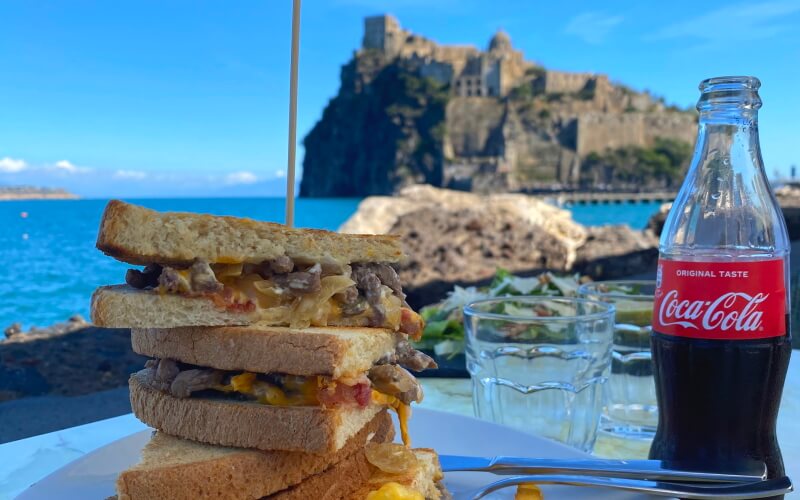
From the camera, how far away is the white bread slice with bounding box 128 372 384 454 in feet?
4.63

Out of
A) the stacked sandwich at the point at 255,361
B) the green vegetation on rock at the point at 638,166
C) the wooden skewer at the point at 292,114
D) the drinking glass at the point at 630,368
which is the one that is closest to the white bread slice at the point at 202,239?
the stacked sandwich at the point at 255,361

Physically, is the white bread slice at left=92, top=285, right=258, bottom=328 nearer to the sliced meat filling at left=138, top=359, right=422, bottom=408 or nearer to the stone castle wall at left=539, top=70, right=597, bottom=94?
the sliced meat filling at left=138, top=359, right=422, bottom=408

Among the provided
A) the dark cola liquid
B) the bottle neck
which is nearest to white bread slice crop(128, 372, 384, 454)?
the dark cola liquid

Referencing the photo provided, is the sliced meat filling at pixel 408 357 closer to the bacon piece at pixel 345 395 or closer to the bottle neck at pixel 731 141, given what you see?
the bacon piece at pixel 345 395

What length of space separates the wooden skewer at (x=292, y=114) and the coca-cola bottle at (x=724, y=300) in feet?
3.21

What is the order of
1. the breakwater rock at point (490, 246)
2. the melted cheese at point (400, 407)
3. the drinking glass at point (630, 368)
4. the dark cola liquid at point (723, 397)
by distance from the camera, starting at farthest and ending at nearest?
the breakwater rock at point (490, 246) < the drinking glass at point (630, 368) < the melted cheese at point (400, 407) < the dark cola liquid at point (723, 397)

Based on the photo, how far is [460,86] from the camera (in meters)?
70.1

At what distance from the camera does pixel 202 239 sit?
148cm

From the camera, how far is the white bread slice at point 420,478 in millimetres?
1459

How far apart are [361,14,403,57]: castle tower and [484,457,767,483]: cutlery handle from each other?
7928 cm

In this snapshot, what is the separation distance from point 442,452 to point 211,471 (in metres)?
0.66

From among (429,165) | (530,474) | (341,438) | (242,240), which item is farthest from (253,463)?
(429,165)

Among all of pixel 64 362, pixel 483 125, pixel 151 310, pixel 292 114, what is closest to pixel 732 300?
pixel 292 114

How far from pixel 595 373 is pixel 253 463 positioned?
1.13 metres
